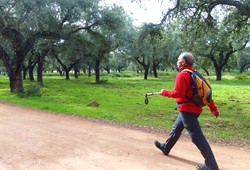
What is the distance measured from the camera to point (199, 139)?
5699 millimetres

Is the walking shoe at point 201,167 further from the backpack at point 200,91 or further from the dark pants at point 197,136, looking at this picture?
the backpack at point 200,91

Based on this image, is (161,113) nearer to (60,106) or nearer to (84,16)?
(60,106)

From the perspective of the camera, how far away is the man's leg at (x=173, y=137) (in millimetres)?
6268

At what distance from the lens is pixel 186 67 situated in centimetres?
581

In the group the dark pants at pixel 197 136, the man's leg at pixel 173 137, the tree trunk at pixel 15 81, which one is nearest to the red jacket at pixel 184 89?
the dark pants at pixel 197 136

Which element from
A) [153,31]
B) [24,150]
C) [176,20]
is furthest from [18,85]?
[24,150]

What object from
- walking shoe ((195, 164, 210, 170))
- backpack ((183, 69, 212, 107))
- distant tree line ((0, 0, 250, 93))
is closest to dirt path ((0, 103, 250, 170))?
walking shoe ((195, 164, 210, 170))

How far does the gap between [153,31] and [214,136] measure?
976 cm

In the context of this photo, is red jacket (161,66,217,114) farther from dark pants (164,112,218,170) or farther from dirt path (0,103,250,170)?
dirt path (0,103,250,170)

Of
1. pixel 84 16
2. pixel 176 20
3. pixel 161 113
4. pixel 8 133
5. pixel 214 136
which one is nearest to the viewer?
pixel 8 133

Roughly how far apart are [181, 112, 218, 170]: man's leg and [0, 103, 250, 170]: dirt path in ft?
1.20

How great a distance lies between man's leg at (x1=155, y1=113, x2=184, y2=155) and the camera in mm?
6268

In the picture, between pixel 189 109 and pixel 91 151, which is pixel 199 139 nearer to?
pixel 189 109

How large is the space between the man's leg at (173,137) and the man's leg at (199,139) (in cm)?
39
